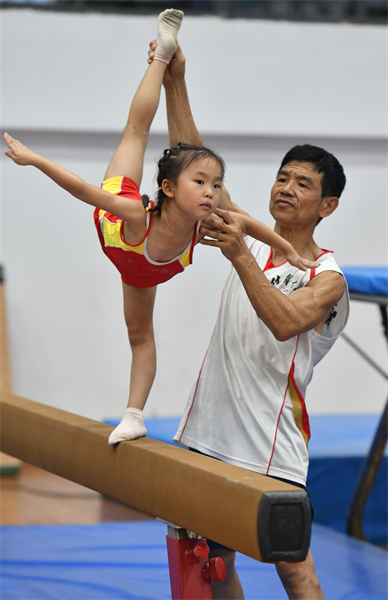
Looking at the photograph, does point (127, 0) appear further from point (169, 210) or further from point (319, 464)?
point (169, 210)

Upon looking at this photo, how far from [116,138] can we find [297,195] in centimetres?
393

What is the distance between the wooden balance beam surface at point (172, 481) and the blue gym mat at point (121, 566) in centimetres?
91

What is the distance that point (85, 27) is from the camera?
5.45 meters

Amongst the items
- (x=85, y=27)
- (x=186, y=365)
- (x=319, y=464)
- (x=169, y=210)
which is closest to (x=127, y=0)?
(x=85, y=27)

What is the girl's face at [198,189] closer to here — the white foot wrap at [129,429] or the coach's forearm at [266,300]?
the coach's forearm at [266,300]

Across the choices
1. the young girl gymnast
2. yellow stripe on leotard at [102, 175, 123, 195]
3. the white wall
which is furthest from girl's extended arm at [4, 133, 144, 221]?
the white wall

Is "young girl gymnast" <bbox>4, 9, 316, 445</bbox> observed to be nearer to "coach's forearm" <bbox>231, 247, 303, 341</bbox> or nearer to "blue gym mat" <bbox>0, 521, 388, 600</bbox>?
"coach's forearm" <bbox>231, 247, 303, 341</bbox>

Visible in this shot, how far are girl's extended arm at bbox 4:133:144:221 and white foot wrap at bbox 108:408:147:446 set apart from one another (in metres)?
0.56

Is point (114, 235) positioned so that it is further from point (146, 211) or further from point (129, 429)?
point (129, 429)

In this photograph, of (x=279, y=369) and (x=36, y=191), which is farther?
(x=36, y=191)

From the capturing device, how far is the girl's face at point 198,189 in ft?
5.95

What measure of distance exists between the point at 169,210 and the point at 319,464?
2.58 m

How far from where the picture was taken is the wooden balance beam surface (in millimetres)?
1397

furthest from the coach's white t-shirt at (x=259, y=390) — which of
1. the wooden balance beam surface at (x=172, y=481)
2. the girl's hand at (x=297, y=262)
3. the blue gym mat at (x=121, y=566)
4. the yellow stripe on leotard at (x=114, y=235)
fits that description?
the blue gym mat at (x=121, y=566)
